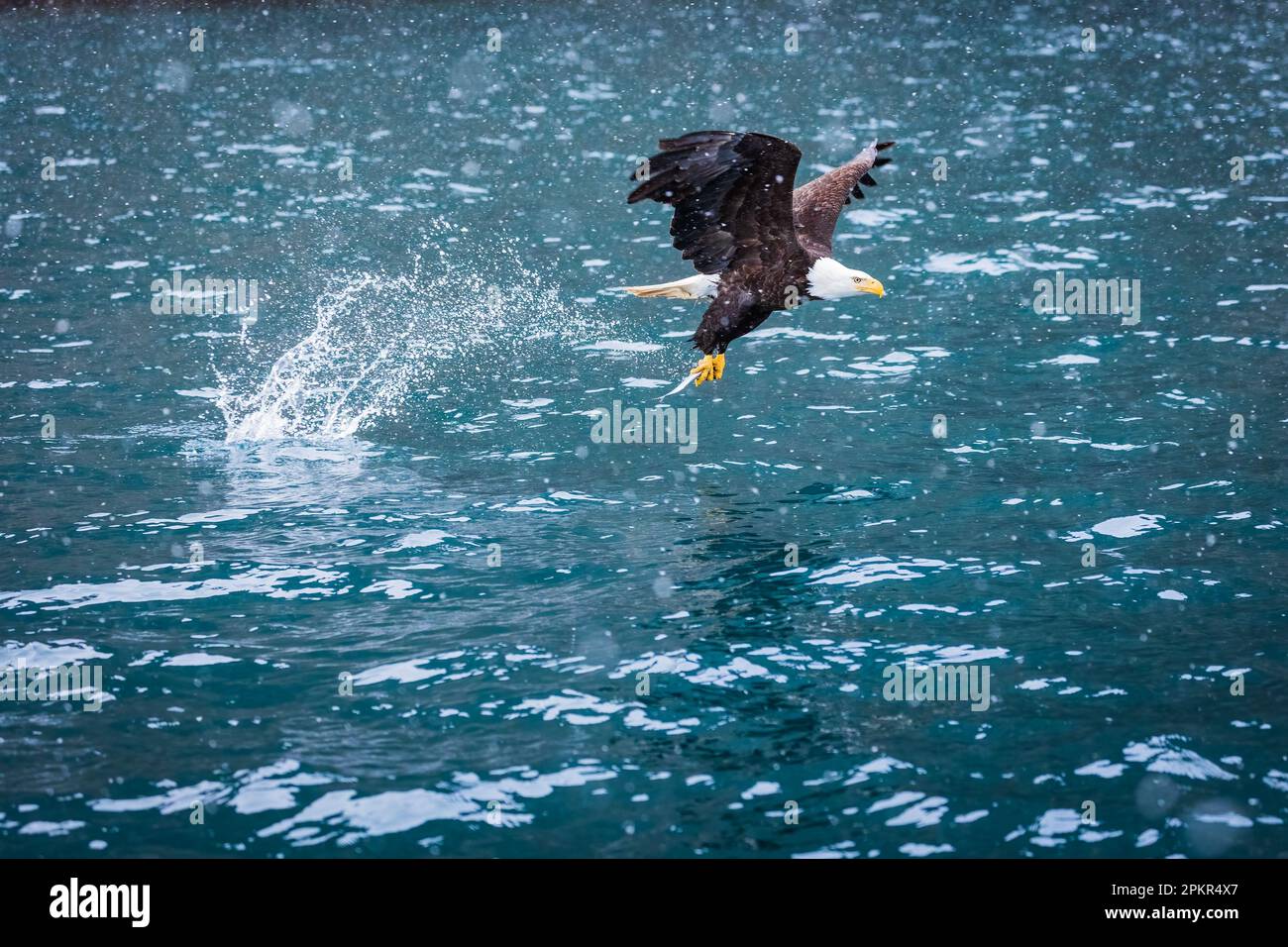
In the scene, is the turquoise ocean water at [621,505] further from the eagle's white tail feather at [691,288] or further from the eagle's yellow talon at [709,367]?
the eagle's white tail feather at [691,288]

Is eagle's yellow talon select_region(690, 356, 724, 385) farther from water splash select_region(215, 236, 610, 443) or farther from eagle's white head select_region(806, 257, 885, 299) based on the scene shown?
water splash select_region(215, 236, 610, 443)

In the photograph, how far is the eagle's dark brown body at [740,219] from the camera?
9.69 metres

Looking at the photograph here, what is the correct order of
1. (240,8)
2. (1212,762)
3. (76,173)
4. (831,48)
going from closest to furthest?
(1212,762) < (76,173) < (831,48) < (240,8)

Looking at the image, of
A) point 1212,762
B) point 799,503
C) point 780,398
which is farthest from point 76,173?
point 1212,762

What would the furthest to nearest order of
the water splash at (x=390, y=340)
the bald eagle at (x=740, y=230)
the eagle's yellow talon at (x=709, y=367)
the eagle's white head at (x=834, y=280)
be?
the water splash at (x=390, y=340)
the eagle's yellow talon at (x=709, y=367)
the eagle's white head at (x=834, y=280)
the bald eagle at (x=740, y=230)

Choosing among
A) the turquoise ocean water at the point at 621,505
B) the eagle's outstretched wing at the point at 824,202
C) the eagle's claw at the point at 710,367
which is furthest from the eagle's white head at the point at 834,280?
the turquoise ocean water at the point at 621,505

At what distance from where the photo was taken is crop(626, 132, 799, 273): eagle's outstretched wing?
31.6ft

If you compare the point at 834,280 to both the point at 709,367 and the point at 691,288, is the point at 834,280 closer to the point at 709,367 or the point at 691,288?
the point at 691,288

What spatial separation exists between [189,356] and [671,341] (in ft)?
19.2

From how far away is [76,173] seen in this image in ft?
81.1

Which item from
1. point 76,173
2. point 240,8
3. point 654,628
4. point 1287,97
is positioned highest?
point 240,8

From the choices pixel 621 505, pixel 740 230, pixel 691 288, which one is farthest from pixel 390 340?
pixel 740 230
